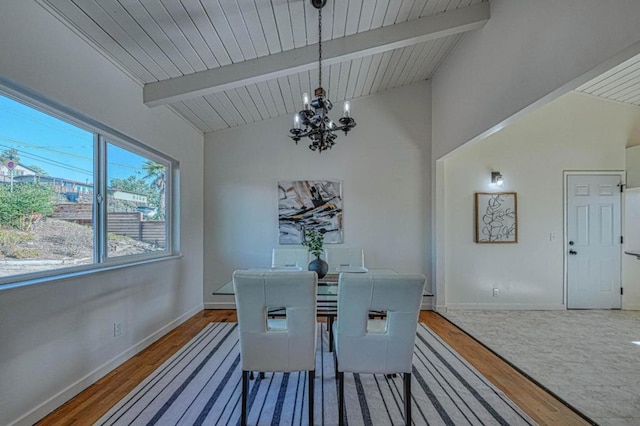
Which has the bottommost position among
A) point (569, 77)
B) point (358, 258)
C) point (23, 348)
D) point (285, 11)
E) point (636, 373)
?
point (636, 373)

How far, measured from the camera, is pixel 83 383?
235cm

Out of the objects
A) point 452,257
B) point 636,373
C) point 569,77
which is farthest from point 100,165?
point 636,373

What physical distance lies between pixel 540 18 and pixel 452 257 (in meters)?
3.13

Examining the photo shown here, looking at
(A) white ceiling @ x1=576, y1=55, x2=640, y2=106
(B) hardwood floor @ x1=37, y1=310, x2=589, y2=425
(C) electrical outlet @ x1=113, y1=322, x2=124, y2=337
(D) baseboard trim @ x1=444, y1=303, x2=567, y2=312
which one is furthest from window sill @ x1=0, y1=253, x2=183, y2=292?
(A) white ceiling @ x1=576, y1=55, x2=640, y2=106

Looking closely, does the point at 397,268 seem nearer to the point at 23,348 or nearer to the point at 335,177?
the point at 335,177

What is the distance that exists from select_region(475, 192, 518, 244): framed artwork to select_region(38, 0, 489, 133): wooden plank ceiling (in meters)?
2.10

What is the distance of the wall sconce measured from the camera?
456 centimetres

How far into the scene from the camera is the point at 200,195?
461 centimetres

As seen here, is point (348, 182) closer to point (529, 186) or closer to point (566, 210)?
point (529, 186)

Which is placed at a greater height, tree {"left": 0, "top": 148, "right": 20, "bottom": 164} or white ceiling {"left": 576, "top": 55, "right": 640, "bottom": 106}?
white ceiling {"left": 576, "top": 55, "right": 640, "bottom": 106}

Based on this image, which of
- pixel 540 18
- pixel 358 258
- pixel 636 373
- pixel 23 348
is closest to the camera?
pixel 23 348

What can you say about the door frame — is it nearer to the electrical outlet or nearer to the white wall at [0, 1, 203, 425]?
the white wall at [0, 1, 203, 425]

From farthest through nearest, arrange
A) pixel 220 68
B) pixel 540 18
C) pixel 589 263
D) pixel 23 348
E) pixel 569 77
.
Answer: pixel 589 263 < pixel 220 68 < pixel 540 18 < pixel 569 77 < pixel 23 348

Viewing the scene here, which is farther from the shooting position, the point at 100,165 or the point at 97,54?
the point at 100,165
